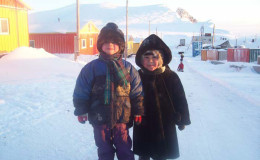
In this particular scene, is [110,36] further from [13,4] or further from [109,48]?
[13,4]

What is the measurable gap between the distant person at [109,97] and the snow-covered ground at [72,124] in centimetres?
83

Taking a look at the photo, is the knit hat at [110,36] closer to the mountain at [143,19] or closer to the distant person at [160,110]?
the distant person at [160,110]

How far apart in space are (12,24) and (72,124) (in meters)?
13.7

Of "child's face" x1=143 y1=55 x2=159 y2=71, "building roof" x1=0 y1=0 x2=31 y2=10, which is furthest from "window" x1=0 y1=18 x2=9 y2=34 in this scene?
"child's face" x1=143 y1=55 x2=159 y2=71

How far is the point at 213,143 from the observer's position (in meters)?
3.82

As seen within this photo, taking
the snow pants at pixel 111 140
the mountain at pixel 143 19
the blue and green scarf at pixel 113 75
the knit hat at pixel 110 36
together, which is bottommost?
the snow pants at pixel 111 140

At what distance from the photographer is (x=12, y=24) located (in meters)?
15.6

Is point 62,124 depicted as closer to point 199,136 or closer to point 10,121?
point 10,121

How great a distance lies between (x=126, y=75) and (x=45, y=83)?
18.7 feet

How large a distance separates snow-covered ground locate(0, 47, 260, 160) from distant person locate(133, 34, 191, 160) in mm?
733

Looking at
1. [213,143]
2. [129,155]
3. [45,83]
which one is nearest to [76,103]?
[129,155]

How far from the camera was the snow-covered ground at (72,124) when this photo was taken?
11.3 ft

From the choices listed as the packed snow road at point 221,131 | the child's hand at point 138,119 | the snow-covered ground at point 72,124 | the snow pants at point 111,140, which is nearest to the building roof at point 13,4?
the snow-covered ground at point 72,124

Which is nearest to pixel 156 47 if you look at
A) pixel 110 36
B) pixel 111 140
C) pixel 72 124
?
pixel 110 36
